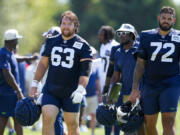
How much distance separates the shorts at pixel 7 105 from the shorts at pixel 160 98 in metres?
3.07

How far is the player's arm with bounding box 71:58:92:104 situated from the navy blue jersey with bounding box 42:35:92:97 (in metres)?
0.08

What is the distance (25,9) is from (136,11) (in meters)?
11.1

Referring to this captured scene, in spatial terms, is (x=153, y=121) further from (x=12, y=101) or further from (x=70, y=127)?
(x=12, y=101)

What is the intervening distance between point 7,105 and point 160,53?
364cm

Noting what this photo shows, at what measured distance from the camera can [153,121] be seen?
844 centimetres

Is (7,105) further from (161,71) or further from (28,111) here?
(161,71)

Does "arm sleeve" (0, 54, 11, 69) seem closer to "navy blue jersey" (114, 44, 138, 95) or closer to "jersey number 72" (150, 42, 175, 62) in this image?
"navy blue jersey" (114, 44, 138, 95)

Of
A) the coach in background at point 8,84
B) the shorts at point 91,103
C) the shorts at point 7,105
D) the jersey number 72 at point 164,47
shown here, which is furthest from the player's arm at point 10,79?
the shorts at point 91,103

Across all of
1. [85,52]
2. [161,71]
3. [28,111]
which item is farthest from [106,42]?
[28,111]

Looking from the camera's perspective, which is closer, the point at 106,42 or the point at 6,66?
the point at 6,66

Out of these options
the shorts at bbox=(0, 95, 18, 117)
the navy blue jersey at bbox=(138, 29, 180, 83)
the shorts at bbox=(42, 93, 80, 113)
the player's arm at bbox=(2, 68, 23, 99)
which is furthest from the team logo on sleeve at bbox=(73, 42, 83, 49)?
the shorts at bbox=(0, 95, 18, 117)

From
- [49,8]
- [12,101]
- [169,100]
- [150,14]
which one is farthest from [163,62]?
[49,8]

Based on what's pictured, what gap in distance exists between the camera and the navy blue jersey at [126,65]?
384 inches

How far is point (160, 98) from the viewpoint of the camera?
8266mm
